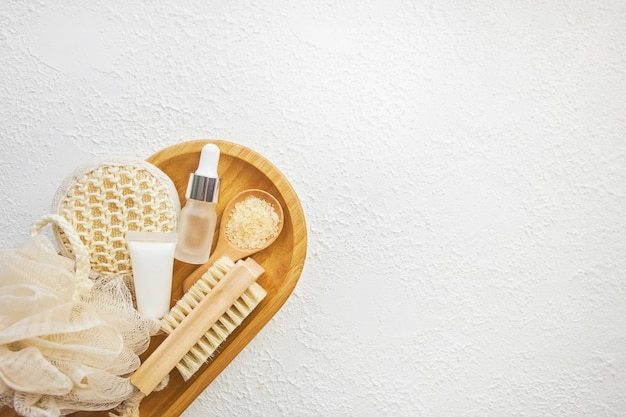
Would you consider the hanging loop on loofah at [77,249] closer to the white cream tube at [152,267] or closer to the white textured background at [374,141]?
the white cream tube at [152,267]

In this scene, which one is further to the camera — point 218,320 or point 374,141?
point 374,141

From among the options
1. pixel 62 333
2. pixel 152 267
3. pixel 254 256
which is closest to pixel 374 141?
pixel 254 256

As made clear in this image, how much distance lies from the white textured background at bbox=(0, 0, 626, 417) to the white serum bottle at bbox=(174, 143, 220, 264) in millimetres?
178

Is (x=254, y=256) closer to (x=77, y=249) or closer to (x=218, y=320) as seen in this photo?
(x=218, y=320)

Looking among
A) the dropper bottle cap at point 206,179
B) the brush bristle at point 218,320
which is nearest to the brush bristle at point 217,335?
the brush bristle at point 218,320

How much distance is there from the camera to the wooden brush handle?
556mm

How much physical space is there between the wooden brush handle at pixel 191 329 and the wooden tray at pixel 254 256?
0.05m

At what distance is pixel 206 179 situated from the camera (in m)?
0.56

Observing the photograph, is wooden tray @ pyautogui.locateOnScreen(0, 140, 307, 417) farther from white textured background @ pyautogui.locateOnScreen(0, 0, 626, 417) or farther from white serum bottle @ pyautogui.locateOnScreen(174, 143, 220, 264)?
white textured background @ pyautogui.locateOnScreen(0, 0, 626, 417)

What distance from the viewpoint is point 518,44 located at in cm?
76

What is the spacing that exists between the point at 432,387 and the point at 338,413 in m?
0.14

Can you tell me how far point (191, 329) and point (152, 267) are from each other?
0.26 feet

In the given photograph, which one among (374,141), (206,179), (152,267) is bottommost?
(152,267)

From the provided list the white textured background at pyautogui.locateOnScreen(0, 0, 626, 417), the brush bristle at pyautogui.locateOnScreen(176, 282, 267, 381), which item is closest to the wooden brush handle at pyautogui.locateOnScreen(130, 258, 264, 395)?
the brush bristle at pyautogui.locateOnScreen(176, 282, 267, 381)
